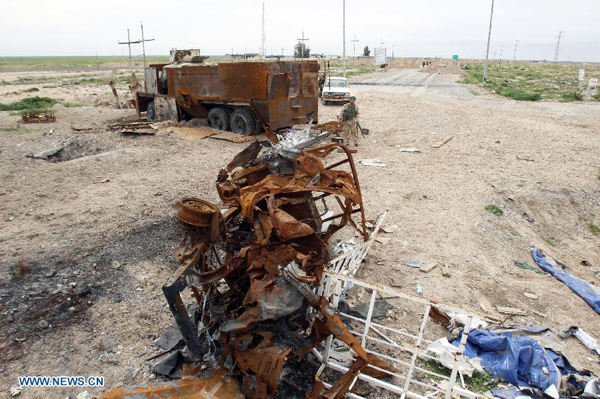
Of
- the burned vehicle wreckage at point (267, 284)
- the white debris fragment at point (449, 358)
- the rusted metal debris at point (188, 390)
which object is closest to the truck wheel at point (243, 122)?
the burned vehicle wreckage at point (267, 284)

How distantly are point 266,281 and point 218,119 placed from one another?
1168 cm

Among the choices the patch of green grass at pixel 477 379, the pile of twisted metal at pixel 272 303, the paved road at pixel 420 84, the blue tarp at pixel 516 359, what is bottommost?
the patch of green grass at pixel 477 379

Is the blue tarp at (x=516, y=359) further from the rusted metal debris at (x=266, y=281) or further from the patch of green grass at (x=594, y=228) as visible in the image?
the patch of green grass at (x=594, y=228)

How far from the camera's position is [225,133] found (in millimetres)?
13633

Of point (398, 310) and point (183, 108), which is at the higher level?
point (183, 108)

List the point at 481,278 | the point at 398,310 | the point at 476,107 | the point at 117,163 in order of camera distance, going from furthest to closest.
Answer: the point at 476,107 → the point at 117,163 → the point at 481,278 → the point at 398,310

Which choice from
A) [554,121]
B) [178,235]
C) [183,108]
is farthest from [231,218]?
[554,121]

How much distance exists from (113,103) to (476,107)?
64.8 ft

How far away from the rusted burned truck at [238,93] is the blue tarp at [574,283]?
25.4 ft

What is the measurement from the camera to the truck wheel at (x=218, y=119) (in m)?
13.8

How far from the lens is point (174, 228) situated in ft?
23.0

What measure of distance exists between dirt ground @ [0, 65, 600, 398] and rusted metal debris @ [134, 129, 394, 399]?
1145 mm

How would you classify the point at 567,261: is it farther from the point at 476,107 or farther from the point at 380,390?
the point at 476,107

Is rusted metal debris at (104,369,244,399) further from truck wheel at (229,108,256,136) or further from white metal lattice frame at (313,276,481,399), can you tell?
truck wheel at (229,108,256,136)
